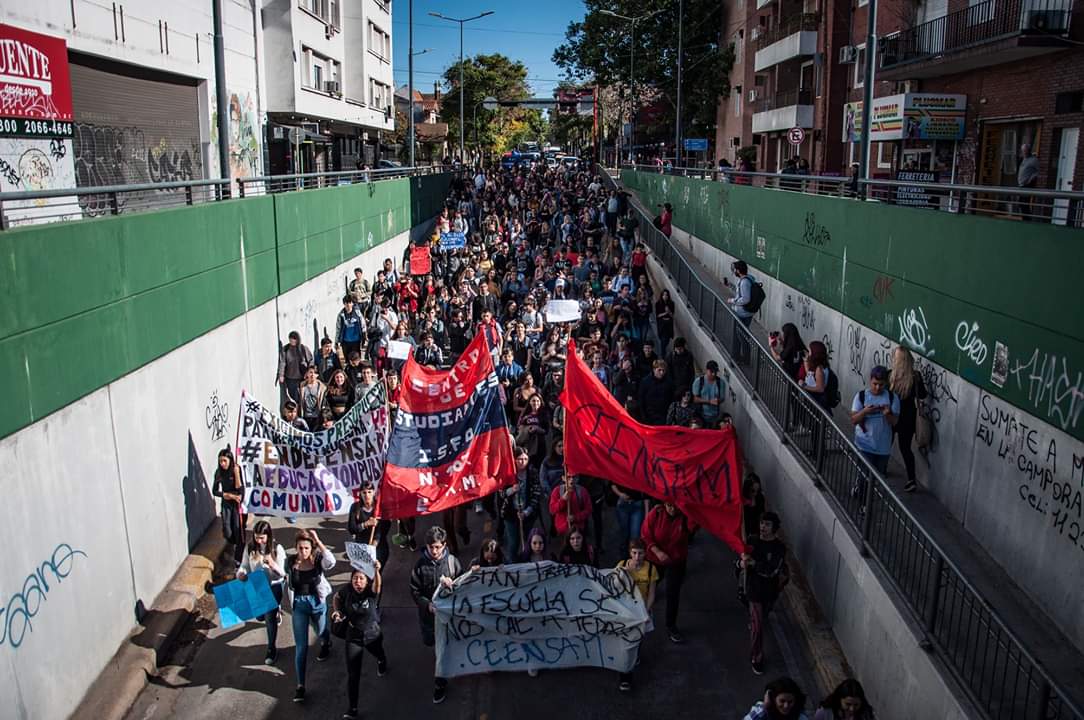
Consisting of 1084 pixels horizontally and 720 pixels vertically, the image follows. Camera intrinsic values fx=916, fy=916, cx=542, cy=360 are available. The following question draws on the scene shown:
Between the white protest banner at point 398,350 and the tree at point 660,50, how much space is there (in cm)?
4131

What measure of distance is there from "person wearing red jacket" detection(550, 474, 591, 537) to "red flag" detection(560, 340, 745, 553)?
11.4 inches

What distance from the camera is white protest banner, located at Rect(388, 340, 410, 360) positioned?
617 inches

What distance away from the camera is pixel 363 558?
8.91 meters

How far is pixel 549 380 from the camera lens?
14.4 meters

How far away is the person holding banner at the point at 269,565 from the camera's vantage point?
29.8 ft

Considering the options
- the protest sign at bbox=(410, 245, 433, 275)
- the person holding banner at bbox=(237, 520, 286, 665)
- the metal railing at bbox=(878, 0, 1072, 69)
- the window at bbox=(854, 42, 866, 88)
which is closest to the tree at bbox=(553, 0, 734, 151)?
the window at bbox=(854, 42, 866, 88)

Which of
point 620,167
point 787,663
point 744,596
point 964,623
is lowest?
point 787,663

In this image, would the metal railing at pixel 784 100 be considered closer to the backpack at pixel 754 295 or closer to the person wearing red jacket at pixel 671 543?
the backpack at pixel 754 295

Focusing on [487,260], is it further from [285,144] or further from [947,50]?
[947,50]

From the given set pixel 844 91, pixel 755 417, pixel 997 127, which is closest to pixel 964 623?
pixel 755 417

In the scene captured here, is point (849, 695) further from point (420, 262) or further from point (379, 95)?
point (379, 95)

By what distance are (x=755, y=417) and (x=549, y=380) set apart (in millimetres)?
3192

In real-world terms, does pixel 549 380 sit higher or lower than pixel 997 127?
lower

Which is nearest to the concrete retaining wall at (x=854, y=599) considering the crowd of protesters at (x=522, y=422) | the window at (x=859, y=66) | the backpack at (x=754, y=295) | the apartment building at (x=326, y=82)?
the crowd of protesters at (x=522, y=422)
